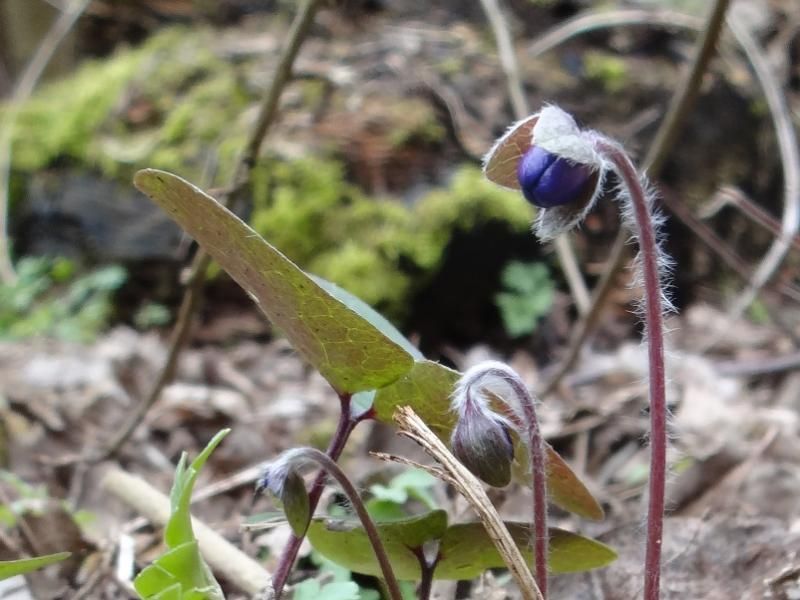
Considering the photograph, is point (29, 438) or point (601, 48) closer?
point (29, 438)

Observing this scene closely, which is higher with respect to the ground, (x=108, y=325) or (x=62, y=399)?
(x=108, y=325)

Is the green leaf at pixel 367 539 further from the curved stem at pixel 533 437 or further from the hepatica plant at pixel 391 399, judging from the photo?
the curved stem at pixel 533 437

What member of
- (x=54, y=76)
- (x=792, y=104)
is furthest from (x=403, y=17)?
(x=54, y=76)

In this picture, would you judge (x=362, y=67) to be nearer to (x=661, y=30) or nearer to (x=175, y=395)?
(x=661, y=30)

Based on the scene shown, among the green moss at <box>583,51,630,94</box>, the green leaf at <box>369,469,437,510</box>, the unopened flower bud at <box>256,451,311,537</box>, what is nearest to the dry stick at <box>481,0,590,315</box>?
the green moss at <box>583,51,630,94</box>

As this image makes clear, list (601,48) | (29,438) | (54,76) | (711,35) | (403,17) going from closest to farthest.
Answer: (711,35) → (29,438) → (601,48) → (403,17) → (54,76)

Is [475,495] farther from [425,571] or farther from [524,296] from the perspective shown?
[524,296]
